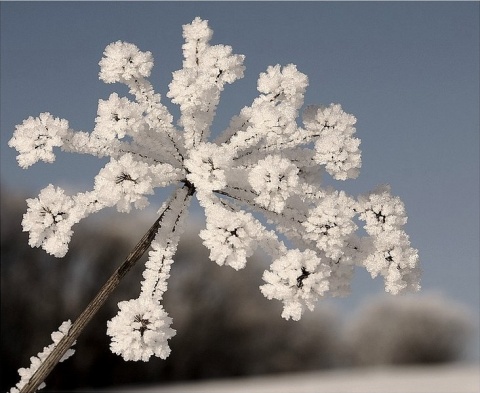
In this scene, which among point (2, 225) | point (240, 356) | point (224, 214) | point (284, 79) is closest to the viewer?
point (224, 214)

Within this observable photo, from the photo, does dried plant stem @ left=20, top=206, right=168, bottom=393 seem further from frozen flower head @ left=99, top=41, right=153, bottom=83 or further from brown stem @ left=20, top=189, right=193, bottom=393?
frozen flower head @ left=99, top=41, right=153, bottom=83

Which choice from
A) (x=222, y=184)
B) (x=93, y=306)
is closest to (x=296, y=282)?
(x=222, y=184)

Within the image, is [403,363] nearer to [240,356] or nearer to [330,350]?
[330,350]

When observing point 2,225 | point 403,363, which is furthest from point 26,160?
point 403,363

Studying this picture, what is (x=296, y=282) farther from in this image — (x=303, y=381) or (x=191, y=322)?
(x=191, y=322)

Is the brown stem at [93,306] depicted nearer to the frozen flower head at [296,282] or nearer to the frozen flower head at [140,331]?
the frozen flower head at [140,331]

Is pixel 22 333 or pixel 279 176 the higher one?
pixel 22 333
